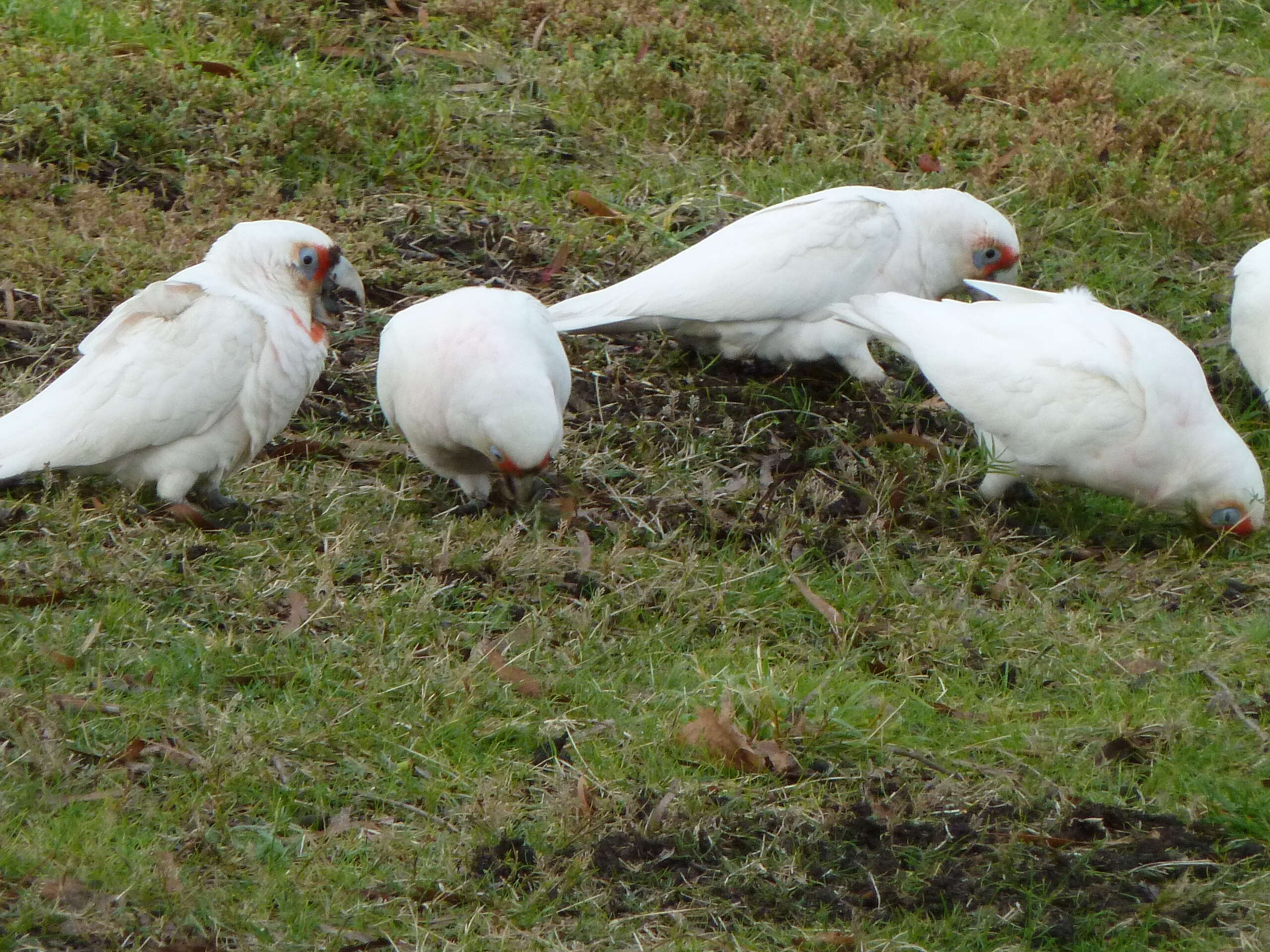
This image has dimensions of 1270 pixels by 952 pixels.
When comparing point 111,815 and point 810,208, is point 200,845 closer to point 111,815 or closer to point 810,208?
point 111,815

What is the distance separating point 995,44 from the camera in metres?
7.03

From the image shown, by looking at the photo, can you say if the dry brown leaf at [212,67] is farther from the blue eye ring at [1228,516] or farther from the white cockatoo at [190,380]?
the blue eye ring at [1228,516]

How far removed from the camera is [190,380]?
377cm

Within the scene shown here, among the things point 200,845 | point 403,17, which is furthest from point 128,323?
point 403,17

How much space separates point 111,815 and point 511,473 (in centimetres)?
146

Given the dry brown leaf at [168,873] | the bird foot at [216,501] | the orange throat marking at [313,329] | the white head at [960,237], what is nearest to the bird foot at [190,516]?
the bird foot at [216,501]

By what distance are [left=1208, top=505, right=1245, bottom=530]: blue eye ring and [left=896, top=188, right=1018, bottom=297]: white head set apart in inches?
46.9

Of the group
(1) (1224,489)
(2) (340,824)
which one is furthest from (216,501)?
(1) (1224,489)

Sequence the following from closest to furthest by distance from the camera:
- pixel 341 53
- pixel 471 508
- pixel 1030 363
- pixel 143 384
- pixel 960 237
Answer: pixel 143 384 → pixel 471 508 → pixel 1030 363 → pixel 960 237 → pixel 341 53

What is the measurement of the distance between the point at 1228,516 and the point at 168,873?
3.16 m

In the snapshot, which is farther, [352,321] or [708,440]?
[352,321]

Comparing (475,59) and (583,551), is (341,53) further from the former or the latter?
(583,551)

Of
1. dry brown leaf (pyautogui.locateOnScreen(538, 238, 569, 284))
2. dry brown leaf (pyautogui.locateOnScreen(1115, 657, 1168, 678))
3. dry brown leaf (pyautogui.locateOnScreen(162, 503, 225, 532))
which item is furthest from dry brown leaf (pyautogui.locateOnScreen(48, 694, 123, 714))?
dry brown leaf (pyautogui.locateOnScreen(538, 238, 569, 284))

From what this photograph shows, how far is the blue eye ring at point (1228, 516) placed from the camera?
13.9ft
